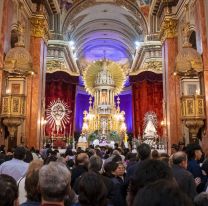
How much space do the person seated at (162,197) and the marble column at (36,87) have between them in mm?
11324

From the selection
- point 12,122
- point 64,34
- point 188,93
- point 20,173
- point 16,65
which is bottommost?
point 20,173

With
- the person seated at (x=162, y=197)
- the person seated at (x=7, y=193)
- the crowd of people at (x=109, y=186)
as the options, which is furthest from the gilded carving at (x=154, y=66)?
the person seated at (x=162, y=197)

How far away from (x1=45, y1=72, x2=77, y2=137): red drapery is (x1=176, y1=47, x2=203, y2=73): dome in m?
11.7

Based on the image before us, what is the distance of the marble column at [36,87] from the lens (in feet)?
40.0

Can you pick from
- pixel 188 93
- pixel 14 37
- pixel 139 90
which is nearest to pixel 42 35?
pixel 14 37

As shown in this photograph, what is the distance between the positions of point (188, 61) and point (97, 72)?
1599 centimetres

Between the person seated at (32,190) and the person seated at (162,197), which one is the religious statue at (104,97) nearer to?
the person seated at (32,190)

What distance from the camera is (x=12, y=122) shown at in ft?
32.8

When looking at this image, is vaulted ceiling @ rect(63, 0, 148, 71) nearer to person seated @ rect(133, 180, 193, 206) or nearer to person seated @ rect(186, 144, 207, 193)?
person seated @ rect(186, 144, 207, 193)

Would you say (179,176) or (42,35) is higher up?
A: (42,35)

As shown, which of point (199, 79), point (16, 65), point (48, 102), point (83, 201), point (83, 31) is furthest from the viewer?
point (83, 31)

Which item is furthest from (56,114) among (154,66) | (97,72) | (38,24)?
(38,24)

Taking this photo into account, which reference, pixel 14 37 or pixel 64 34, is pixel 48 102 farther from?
pixel 14 37

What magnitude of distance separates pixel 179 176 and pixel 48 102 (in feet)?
60.1
